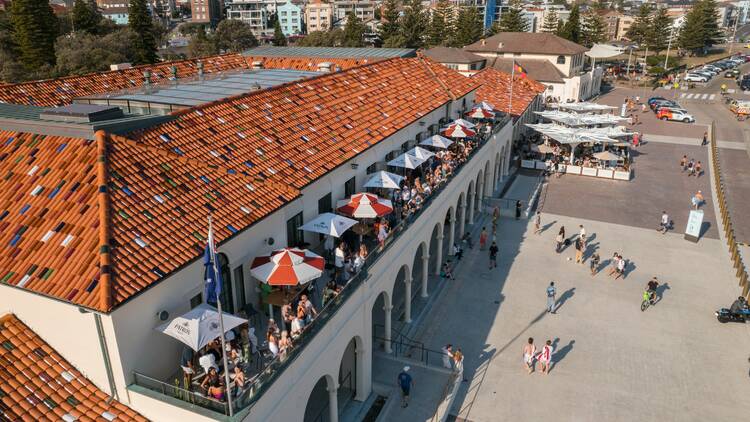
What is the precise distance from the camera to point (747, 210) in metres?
35.0

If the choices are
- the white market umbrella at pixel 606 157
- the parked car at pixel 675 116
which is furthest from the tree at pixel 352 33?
the white market umbrella at pixel 606 157

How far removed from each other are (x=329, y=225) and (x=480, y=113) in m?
20.6

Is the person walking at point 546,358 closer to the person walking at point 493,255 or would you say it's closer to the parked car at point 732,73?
the person walking at point 493,255

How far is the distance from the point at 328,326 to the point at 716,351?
52.2 feet

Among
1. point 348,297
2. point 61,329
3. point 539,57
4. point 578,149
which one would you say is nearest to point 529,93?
point 578,149

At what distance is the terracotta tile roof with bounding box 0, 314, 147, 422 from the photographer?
10188 mm

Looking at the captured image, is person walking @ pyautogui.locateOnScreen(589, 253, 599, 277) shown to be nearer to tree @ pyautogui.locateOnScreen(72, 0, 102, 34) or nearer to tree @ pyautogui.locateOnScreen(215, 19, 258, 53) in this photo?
tree @ pyautogui.locateOnScreen(72, 0, 102, 34)

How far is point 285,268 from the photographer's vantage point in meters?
13.6

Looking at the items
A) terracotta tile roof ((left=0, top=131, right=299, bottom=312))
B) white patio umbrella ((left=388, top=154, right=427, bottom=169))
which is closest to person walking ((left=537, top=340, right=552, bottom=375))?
white patio umbrella ((left=388, top=154, right=427, bottom=169))

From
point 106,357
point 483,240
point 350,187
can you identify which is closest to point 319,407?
point 106,357

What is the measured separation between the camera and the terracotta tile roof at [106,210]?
10.7 meters

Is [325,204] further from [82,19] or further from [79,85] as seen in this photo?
[82,19]

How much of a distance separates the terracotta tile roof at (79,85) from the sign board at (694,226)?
94.9 feet

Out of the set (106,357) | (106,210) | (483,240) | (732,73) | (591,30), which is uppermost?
(591,30)
